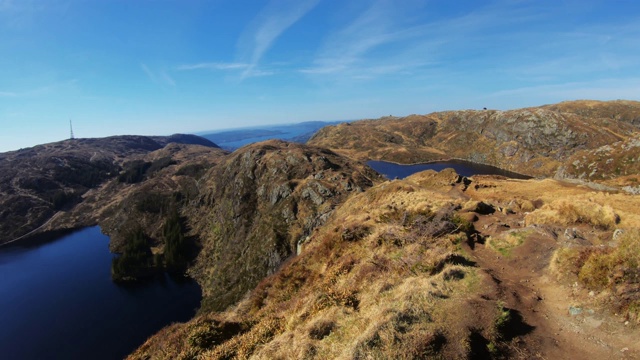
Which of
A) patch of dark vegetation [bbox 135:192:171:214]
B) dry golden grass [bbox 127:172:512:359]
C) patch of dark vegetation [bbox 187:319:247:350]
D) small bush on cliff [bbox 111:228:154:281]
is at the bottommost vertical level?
small bush on cliff [bbox 111:228:154:281]

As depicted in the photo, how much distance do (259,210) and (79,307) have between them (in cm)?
7198

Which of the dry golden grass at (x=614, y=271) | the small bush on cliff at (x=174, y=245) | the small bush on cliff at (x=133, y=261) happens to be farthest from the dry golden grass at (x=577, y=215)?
the small bush on cliff at (x=133, y=261)

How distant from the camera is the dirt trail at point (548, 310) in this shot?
46.4 feet

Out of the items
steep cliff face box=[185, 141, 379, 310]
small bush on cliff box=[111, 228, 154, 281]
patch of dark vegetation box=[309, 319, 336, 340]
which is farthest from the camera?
small bush on cliff box=[111, 228, 154, 281]

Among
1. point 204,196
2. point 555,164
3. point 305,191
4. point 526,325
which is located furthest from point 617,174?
point 204,196

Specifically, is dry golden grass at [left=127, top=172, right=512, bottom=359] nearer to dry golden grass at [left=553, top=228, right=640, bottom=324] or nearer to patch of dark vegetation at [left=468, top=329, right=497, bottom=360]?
patch of dark vegetation at [left=468, top=329, right=497, bottom=360]

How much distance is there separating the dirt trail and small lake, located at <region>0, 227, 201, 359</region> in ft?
329

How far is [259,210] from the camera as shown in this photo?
126000 millimetres

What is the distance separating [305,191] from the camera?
11181 centimetres

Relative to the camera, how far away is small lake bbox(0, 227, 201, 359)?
294 feet

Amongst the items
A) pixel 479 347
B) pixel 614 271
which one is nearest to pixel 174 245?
pixel 479 347

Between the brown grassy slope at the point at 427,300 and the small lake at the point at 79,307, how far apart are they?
85.3 metres

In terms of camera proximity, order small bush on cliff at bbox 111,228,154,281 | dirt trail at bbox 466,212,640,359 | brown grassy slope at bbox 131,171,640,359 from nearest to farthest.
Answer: dirt trail at bbox 466,212,640,359 → brown grassy slope at bbox 131,171,640,359 → small bush on cliff at bbox 111,228,154,281

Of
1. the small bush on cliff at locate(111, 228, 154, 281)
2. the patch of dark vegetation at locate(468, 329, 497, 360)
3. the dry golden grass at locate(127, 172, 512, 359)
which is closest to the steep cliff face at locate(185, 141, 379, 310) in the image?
the small bush on cliff at locate(111, 228, 154, 281)
